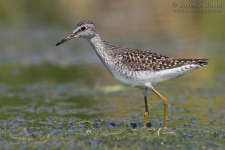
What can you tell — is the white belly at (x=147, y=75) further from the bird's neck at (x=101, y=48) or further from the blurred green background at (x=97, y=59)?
the blurred green background at (x=97, y=59)

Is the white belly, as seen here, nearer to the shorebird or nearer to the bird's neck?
the shorebird

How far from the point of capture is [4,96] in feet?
43.9

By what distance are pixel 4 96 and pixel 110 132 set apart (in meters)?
4.72

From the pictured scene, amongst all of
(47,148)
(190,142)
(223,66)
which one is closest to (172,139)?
(190,142)

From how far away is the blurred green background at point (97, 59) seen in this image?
12062 mm

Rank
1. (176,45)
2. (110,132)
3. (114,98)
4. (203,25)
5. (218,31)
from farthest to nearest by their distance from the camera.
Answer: (203,25) < (218,31) < (176,45) < (114,98) < (110,132)

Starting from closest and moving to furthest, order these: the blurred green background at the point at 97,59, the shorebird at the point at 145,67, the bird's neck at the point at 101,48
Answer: the shorebird at the point at 145,67
the bird's neck at the point at 101,48
the blurred green background at the point at 97,59

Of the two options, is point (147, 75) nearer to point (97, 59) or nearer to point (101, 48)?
point (101, 48)

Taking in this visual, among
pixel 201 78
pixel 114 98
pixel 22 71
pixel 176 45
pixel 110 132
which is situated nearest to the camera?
pixel 110 132

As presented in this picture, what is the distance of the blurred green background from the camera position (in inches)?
475

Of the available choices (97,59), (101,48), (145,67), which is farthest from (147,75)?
(97,59)

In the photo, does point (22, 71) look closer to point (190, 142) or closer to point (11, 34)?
point (11, 34)

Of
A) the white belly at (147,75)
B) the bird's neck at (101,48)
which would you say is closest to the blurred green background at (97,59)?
the white belly at (147,75)

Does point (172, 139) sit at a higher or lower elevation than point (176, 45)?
lower
